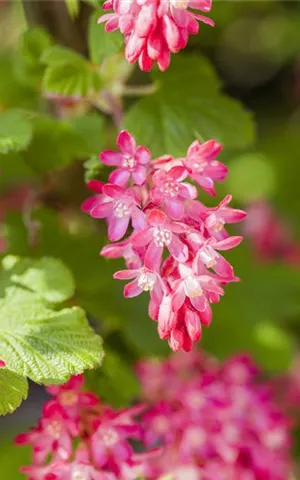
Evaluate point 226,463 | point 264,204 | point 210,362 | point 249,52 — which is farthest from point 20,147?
point 249,52

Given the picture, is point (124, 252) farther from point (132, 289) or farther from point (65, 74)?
point (65, 74)

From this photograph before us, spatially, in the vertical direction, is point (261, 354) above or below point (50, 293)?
below

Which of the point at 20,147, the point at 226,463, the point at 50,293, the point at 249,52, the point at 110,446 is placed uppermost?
the point at 20,147

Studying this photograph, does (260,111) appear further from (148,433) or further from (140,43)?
(140,43)

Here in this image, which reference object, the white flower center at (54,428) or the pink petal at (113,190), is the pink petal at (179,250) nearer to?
the pink petal at (113,190)

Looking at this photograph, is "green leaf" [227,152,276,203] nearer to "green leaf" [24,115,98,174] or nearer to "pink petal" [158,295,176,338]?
"green leaf" [24,115,98,174]

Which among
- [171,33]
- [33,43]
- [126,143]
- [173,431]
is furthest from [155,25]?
[173,431]
